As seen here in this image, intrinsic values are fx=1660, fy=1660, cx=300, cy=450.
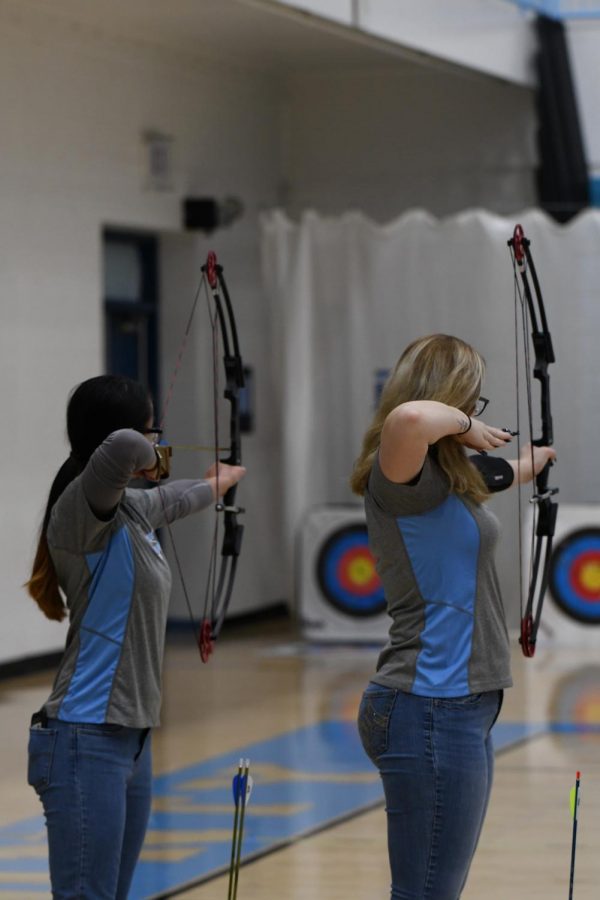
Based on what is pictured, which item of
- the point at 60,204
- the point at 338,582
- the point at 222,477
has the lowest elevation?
the point at 338,582

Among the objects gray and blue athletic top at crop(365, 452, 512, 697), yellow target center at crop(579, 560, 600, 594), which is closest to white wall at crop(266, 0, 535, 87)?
yellow target center at crop(579, 560, 600, 594)

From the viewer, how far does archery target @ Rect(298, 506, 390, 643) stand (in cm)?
754

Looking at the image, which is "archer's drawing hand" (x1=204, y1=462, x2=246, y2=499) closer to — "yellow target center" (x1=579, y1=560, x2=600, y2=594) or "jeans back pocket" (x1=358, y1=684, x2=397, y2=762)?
"jeans back pocket" (x1=358, y1=684, x2=397, y2=762)

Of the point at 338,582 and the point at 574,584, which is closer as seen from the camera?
the point at 574,584

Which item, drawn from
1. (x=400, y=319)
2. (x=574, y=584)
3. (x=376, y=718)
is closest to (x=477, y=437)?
(x=376, y=718)

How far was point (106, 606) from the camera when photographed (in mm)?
2305

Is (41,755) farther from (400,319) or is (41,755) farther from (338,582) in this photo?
(400,319)

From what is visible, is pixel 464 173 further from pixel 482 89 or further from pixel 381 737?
pixel 381 737

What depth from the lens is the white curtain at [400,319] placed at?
7.36 metres

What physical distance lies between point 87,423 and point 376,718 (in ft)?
1.91

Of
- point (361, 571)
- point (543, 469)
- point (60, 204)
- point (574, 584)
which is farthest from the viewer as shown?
point (361, 571)

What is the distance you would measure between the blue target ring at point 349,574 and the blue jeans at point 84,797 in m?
5.27

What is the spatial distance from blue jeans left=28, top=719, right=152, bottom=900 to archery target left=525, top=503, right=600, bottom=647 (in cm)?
521

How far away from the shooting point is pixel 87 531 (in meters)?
2.28
